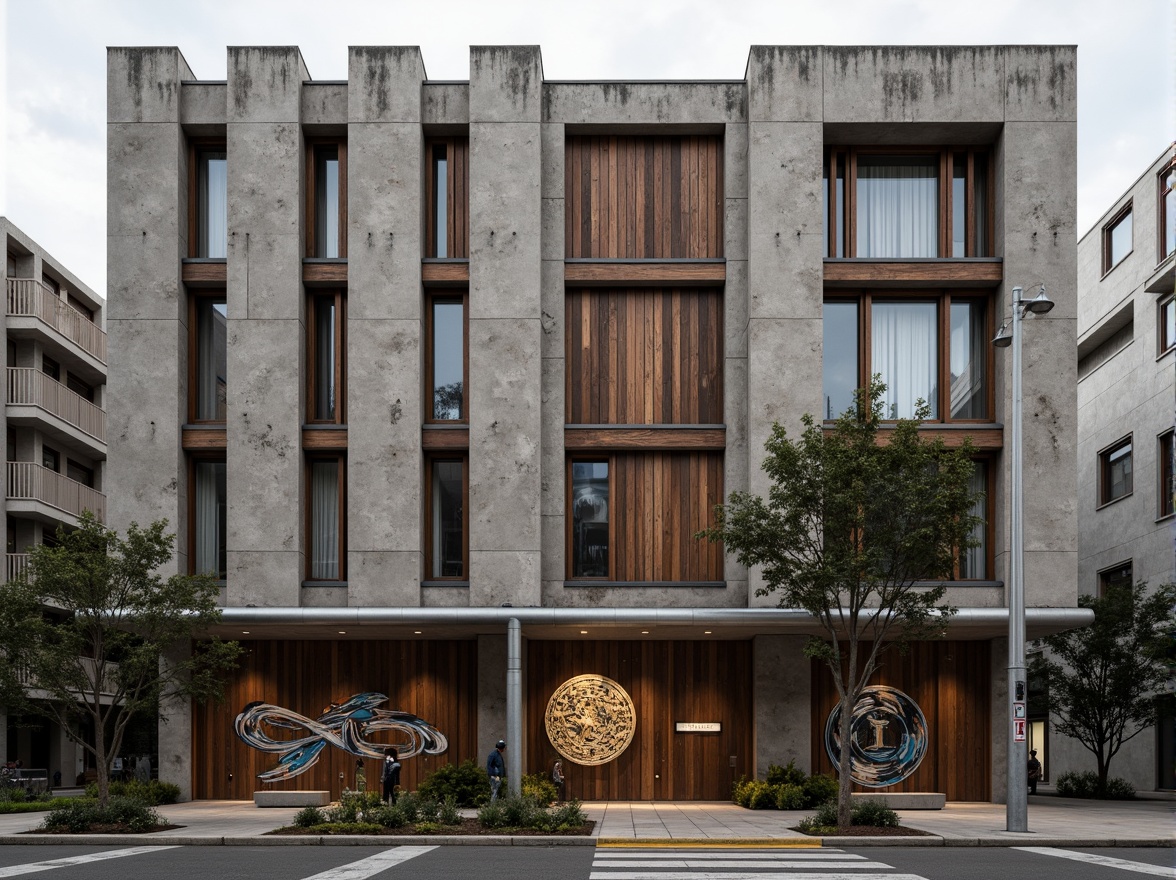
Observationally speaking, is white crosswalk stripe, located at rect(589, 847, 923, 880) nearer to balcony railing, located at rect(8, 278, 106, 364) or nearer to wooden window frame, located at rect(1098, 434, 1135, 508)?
wooden window frame, located at rect(1098, 434, 1135, 508)

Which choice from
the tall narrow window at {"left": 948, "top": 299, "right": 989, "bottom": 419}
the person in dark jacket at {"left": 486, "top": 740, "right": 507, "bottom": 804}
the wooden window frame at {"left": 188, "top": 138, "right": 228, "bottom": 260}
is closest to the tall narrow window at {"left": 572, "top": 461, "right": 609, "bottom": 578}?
the person in dark jacket at {"left": 486, "top": 740, "right": 507, "bottom": 804}

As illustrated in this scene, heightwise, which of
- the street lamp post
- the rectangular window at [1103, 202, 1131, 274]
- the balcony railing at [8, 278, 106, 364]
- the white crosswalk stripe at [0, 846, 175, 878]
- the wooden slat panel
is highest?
the rectangular window at [1103, 202, 1131, 274]

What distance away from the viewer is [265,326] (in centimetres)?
2941

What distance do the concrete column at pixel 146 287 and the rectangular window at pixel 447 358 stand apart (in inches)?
246

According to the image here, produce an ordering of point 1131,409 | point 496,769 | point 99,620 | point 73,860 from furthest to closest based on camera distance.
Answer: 1. point 1131,409
2. point 496,769
3. point 99,620
4. point 73,860

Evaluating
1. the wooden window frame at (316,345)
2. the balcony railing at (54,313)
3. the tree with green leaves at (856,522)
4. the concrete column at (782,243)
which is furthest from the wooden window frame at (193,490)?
the balcony railing at (54,313)

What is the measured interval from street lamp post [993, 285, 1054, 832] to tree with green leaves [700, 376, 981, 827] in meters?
0.91

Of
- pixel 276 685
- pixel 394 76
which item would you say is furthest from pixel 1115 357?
pixel 276 685

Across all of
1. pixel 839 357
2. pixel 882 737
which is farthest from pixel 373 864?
pixel 839 357

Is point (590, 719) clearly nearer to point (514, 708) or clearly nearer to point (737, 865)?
point (514, 708)

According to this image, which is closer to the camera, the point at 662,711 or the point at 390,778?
the point at 390,778

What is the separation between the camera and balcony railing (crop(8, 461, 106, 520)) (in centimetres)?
4281

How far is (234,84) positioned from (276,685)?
49.9ft

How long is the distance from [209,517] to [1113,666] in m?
26.9
